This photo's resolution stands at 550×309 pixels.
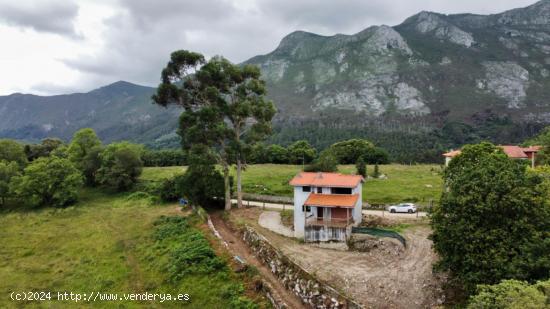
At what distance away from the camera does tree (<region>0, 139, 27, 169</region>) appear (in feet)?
232

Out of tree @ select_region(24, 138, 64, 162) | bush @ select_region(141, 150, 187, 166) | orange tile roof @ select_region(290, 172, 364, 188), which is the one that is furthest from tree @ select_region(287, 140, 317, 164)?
tree @ select_region(24, 138, 64, 162)

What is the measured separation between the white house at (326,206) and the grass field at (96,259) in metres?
10.2

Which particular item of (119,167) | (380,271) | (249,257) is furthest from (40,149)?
(380,271)

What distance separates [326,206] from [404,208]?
13.4 metres

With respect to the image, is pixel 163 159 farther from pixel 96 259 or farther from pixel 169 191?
pixel 96 259

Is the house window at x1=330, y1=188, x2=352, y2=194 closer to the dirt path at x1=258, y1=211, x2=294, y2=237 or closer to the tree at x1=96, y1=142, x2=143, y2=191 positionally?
the dirt path at x1=258, y1=211, x2=294, y2=237

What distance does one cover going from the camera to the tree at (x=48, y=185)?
2221 inches

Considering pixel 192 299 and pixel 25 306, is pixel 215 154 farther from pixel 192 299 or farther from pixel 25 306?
pixel 25 306

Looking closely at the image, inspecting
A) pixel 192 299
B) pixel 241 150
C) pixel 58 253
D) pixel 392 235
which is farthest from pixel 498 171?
pixel 58 253

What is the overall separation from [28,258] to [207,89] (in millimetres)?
26126

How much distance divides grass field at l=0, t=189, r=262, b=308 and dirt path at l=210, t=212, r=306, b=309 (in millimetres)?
2633

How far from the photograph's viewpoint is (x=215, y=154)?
4462 cm

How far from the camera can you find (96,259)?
34.5 meters

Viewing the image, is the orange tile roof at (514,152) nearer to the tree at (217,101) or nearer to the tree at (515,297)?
the tree at (217,101)
